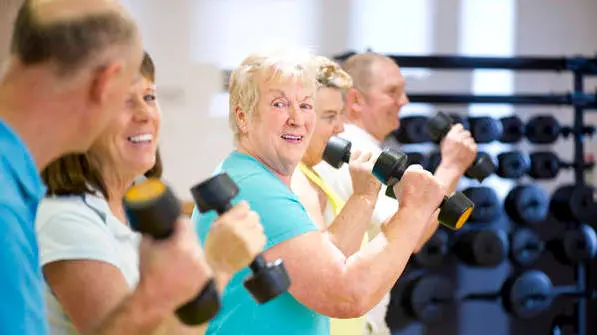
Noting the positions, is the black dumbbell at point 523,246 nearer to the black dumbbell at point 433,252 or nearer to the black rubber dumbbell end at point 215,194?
the black dumbbell at point 433,252

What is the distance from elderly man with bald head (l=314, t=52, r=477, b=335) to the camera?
2623mm

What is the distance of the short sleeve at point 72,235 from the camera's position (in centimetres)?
131

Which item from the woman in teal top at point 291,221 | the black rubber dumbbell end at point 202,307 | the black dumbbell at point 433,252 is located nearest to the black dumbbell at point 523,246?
the black dumbbell at point 433,252

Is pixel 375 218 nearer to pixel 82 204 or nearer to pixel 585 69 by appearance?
pixel 82 204

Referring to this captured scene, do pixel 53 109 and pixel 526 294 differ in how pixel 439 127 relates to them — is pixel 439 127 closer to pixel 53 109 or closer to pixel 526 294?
pixel 526 294

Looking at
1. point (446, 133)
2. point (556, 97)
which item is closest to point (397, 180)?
point (446, 133)

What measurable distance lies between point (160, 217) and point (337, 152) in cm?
119

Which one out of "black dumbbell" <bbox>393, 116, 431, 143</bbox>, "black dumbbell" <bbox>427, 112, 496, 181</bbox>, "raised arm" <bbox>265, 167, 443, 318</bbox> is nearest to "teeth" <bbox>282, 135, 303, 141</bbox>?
"raised arm" <bbox>265, 167, 443, 318</bbox>

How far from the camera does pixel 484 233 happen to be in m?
4.20

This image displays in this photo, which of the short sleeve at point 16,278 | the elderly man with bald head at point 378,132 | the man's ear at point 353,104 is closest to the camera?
the short sleeve at point 16,278

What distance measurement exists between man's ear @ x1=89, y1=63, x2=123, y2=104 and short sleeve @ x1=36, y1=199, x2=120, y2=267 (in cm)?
34

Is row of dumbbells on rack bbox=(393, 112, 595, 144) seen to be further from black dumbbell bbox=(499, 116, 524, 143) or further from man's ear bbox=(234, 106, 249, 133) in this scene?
man's ear bbox=(234, 106, 249, 133)

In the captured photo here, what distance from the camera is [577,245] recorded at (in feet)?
14.2

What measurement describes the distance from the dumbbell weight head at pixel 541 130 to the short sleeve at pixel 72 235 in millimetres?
3288
